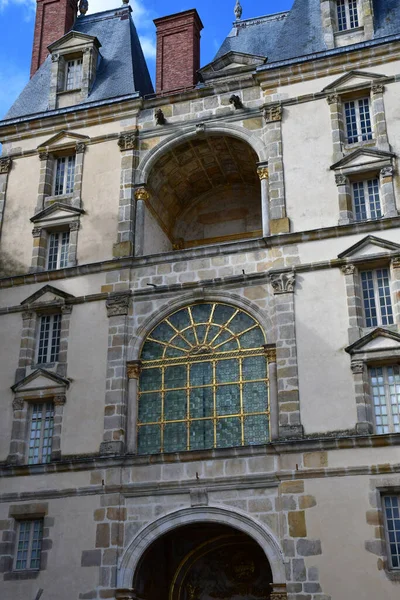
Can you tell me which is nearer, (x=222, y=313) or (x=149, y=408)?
(x=149, y=408)

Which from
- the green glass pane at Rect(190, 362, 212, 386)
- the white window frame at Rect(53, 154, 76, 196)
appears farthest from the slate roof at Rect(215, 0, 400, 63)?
the green glass pane at Rect(190, 362, 212, 386)

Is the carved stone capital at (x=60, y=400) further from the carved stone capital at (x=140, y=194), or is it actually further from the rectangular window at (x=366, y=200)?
the rectangular window at (x=366, y=200)

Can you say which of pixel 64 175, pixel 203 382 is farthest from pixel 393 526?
pixel 64 175

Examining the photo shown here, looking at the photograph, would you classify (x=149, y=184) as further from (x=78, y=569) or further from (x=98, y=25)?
(x=78, y=569)

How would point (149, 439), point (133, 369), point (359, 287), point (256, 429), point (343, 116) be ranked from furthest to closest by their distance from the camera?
point (343, 116), point (133, 369), point (149, 439), point (359, 287), point (256, 429)

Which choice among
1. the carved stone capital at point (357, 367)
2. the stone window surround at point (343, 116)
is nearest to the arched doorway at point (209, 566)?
the carved stone capital at point (357, 367)

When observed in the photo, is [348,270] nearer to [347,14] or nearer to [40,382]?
[40,382]

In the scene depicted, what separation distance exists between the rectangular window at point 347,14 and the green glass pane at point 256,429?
11.4 m

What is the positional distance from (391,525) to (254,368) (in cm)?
488

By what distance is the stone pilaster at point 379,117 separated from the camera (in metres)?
21.1

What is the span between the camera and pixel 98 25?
28.6 metres

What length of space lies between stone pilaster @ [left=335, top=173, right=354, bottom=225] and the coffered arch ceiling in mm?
3664

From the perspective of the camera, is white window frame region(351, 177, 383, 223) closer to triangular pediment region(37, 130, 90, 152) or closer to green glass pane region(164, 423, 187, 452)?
green glass pane region(164, 423, 187, 452)

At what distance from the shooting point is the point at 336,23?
23.6 metres
